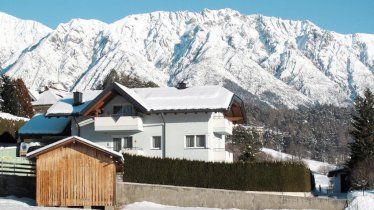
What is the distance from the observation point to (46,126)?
53.8 metres

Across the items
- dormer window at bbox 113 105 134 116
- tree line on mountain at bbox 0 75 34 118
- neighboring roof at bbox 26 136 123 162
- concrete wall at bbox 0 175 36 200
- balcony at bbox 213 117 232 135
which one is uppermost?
tree line on mountain at bbox 0 75 34 118

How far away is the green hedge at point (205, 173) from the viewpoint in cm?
3916

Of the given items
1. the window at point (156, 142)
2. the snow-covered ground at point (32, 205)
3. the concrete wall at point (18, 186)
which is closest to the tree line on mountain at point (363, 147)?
the window at point (156, 142)

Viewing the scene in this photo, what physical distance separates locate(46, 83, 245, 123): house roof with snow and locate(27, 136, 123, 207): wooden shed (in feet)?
41.7

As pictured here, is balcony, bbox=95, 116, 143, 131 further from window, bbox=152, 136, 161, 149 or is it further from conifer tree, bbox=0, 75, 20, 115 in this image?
conifer tree, bbox=0, 75, 20, 115

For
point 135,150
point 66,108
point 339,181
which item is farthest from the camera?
point 339,181

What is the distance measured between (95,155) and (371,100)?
3822 cm

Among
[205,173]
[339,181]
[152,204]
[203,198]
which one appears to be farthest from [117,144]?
[339,181]

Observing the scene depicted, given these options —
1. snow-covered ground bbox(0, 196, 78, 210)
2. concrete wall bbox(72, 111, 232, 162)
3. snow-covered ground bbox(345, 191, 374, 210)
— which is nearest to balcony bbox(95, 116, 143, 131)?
concrete wall bbox(72, 111, 232, 162)

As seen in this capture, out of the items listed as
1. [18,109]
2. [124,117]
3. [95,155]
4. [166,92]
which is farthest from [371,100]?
[18,109]

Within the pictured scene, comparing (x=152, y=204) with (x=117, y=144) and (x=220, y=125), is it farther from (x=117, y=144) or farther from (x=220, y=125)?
(x=220, y=125)

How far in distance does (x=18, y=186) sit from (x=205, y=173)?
1148 cm

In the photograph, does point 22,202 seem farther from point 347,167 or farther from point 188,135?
point 347,167

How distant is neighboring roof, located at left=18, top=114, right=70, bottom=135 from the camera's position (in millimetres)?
53031
